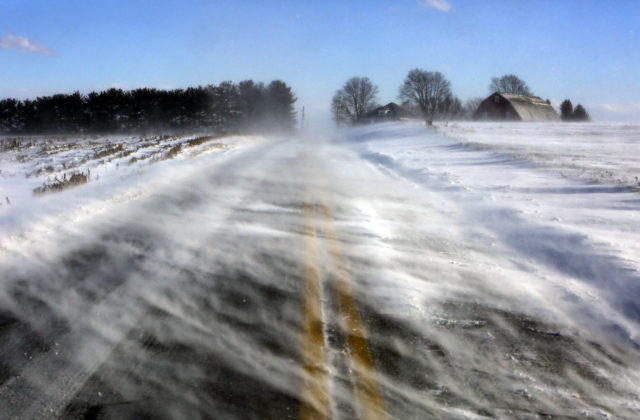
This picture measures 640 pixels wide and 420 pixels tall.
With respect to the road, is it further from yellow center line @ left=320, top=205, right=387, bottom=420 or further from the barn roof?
the barn roof

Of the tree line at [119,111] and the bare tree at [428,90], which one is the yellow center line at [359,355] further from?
the bare tree at [428,90]

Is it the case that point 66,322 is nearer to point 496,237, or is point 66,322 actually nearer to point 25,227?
point 25,227

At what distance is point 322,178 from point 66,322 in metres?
8.66

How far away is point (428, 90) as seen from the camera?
108m

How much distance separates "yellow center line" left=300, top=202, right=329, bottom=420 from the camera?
2789 mm

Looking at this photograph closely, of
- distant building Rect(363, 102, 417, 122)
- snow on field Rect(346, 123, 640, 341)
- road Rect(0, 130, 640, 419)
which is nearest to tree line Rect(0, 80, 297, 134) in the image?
distant building Rect(363, 102, 417, 122)

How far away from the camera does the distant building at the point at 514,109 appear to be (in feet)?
242

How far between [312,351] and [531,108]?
3303 inches

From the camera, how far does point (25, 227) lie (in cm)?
621

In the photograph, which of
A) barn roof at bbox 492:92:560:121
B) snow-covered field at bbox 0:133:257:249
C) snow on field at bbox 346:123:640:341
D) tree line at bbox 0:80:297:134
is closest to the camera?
snow on field at bbox 346:123:640:341

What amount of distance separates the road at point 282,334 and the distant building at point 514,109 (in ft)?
245

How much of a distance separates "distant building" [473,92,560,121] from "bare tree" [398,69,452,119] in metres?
26.8

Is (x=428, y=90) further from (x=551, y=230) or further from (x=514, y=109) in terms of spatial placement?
(x=551, y=230)

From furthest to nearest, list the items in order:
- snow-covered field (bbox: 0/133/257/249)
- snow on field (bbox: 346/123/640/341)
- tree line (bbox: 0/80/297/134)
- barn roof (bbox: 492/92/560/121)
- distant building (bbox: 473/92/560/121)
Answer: barn roof (bbox: 492/92/560/121)
distant building (bbox: 473/92/560/121)
tree line (bbox: 0/80/297/134)
snow-covered field (bbox: 0/133/257/249)
snow on field (bbox: 346/123/640/341)
